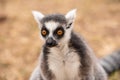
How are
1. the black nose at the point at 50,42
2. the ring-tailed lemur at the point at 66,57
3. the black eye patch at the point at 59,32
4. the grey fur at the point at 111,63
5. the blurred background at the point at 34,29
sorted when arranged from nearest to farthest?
the black nose at the point at 50,42 → the black eye patch at the point at 59,32 → the ring-tailed lemur at the point at 66,57 → the grey fur at the point at 111,63 → the blurred background at the point at 34,29

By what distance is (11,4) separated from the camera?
1132 cm

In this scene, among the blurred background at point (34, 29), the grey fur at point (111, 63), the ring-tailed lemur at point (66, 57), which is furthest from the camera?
the blurred background at point (34, 29)

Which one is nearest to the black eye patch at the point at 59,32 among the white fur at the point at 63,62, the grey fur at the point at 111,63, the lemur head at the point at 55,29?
the lemur head at the point at 55,29

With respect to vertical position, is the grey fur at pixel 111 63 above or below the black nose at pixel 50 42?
below

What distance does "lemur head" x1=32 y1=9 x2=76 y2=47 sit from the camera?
512 centimetres

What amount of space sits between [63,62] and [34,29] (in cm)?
413

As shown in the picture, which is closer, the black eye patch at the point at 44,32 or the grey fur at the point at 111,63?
the black eye patch at the point at 44,32

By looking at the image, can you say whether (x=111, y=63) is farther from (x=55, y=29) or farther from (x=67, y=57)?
(x=55, y=29)

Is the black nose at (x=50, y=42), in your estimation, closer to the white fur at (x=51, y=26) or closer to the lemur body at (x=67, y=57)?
the white fur at (x=51, y=26)

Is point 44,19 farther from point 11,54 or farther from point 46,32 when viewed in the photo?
point 11,54

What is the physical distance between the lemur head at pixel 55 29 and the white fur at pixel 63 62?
0.13 m

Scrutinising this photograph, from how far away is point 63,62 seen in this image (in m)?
5.44

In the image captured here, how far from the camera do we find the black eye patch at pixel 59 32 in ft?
16.9

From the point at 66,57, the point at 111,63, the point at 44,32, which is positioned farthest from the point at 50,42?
the point at 111,63
